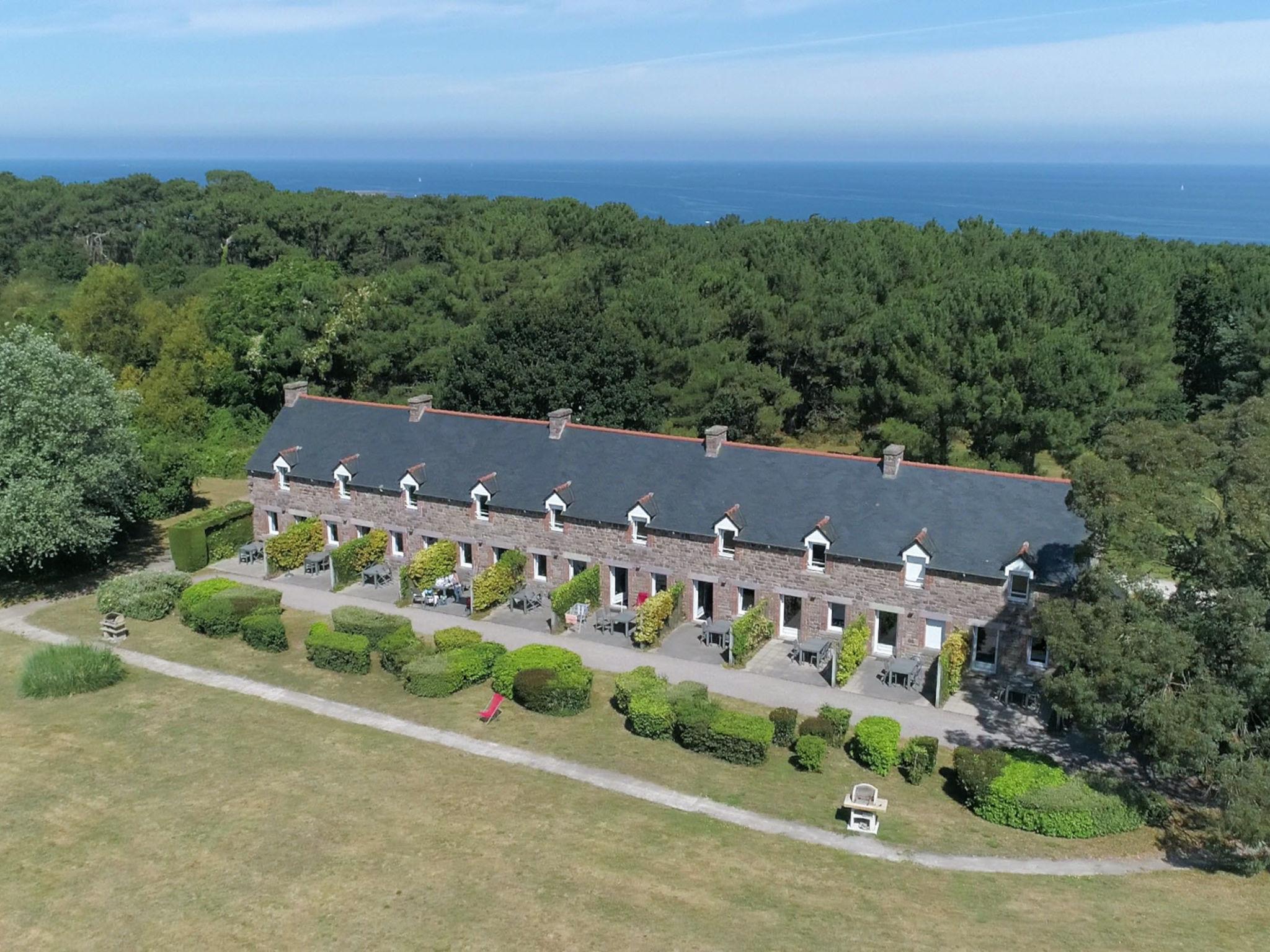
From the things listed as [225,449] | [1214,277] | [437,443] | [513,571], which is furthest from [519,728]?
[1214,277]

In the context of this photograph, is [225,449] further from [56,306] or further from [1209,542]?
[1209,542]

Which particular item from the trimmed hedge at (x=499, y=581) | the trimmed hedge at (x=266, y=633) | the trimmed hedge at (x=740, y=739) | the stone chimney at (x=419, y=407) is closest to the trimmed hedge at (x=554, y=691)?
the trimmed hedge at (x=740, y=739)

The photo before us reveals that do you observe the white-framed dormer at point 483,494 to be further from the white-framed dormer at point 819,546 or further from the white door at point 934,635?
the white door at point 934,635

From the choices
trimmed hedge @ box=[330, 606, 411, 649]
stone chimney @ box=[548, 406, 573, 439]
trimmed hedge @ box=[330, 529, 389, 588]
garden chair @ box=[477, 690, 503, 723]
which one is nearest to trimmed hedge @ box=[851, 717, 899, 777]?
garden chair @ box=[477, 690, 503, 723]

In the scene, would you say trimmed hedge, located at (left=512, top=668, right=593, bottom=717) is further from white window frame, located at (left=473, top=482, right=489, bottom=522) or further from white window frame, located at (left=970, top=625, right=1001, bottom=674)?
white window frame, located at (left=970, top=625, right=1001, bottom=674)

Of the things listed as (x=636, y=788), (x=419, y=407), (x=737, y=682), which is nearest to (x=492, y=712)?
(x=636, y=788)

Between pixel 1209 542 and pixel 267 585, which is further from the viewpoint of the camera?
pixel 267 585
